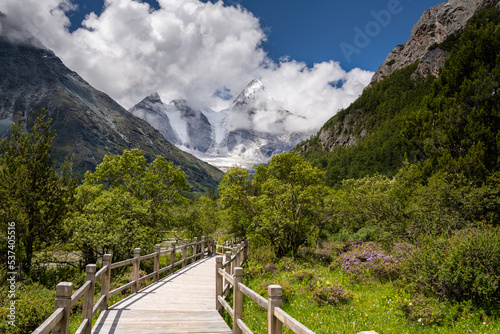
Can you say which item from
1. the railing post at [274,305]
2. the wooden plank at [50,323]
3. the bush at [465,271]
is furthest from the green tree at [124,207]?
the bush at [465,271]

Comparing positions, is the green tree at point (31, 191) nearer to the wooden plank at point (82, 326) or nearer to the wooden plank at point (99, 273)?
the wooden plank at point (99, 273)

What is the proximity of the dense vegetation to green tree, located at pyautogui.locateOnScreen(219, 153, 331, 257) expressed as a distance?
93 millimetres

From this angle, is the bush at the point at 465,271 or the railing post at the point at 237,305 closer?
the railing post at the point at 237,305

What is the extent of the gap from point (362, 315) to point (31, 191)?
44.8 feet

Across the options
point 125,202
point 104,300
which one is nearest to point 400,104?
point 125,202

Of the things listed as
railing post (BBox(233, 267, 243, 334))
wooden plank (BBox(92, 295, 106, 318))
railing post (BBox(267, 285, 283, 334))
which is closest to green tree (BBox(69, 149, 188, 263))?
wooden plank (BBox(92, 295, 106, 318))

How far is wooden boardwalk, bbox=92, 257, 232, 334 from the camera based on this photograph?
6.25 metres

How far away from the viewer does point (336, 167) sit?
95312 millimetres

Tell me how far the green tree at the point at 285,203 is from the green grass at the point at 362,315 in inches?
259

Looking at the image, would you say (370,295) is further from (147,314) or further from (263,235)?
(263,235)

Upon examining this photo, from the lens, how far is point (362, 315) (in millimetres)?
7254

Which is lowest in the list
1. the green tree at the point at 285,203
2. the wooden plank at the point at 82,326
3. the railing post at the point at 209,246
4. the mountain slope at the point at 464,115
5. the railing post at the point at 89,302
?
the railing post at the point at 209,246

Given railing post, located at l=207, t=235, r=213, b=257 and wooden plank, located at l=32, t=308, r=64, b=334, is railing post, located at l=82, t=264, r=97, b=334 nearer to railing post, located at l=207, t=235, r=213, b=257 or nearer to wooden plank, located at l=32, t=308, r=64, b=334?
wooden plank, located at l=32, t=308, r=64, b=334

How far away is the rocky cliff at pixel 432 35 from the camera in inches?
4299
